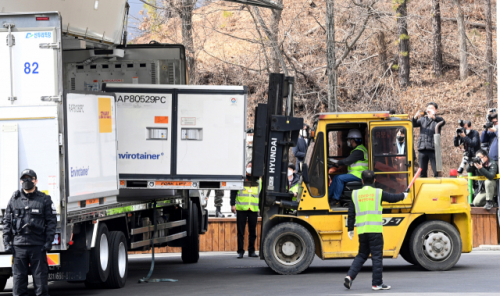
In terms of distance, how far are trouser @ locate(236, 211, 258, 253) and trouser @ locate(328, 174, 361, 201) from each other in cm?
295

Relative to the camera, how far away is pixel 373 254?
9.20 metres

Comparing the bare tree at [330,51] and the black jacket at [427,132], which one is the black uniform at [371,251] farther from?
the bare tree at [330,51]

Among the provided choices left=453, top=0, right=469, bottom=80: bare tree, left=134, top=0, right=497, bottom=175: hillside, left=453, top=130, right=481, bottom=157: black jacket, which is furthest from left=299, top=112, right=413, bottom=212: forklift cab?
left=453, top=0, right=469, bottom=80: bare tree

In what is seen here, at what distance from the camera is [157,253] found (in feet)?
52.5

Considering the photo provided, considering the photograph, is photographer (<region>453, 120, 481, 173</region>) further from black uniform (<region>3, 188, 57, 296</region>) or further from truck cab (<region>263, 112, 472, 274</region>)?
black uniform (<region>3, 188, 57, 296</region>)

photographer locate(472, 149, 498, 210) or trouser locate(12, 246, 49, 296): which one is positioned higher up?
photographer locate(472, 149, 498, 210)

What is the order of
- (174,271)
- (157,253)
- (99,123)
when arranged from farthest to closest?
(157,253) < (174,271) < (99,123)

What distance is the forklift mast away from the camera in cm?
1121

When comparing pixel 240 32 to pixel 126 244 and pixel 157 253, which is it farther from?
pixel 126 244

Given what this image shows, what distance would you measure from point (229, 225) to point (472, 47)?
18.9 meters

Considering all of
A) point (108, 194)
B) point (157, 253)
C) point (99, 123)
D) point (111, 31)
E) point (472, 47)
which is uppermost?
point (472, 47)

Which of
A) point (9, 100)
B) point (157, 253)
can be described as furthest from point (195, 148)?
point (157, 253)

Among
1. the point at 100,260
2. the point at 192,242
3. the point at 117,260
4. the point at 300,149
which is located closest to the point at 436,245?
the point at 192,242

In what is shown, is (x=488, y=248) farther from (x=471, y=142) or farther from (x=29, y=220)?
(x=29, y=220)
